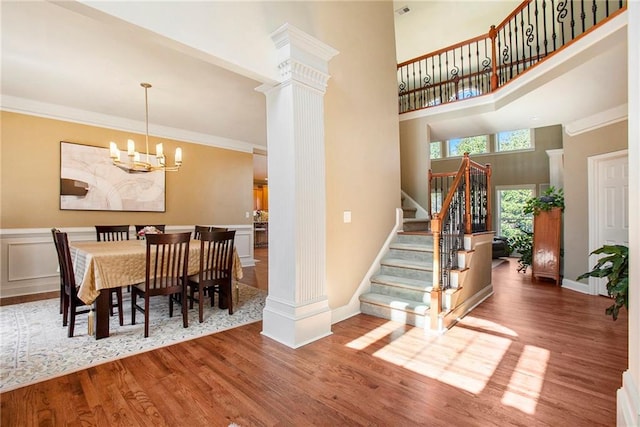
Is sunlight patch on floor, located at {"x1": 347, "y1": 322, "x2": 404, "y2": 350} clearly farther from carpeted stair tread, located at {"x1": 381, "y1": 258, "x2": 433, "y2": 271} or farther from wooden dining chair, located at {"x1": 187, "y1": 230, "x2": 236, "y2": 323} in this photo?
wooden dining chair, located at {"x1": 187, "y1": 230, "x2": 236, "y2": 323}

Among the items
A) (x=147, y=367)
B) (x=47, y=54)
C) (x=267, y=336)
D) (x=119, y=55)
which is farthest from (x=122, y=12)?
(x=267, y=336)

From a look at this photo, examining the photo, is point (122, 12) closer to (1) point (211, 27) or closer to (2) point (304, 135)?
(1) point (211, 27)

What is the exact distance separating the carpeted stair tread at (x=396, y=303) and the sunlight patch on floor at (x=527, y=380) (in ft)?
3.06

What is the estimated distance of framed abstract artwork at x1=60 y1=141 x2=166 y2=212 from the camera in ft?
15.3

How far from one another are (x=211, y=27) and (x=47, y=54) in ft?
7.05

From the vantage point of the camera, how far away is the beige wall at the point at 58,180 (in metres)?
4.29

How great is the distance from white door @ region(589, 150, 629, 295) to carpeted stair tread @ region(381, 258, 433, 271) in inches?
109

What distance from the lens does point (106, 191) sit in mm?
5012

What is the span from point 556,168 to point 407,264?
24.0ft

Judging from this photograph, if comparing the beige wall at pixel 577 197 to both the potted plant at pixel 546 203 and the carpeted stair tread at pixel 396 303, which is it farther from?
the carpeted stair tread at pixel 396 303

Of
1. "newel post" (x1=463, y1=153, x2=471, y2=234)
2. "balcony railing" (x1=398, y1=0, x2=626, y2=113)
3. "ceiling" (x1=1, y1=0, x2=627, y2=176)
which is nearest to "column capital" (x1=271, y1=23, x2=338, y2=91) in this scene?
"ceiling" (x1=1, y1=0, x2=627, y2=176)

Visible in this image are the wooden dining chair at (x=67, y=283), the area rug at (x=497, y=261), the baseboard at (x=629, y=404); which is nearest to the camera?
the baseboard at (x=629, y=404)

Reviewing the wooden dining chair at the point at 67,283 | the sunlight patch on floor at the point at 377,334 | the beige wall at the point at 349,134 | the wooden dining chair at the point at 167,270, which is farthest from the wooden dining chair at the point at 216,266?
the sunlight patch on floor at the point at 377,334

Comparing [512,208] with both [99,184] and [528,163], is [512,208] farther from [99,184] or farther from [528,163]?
[99,184]
